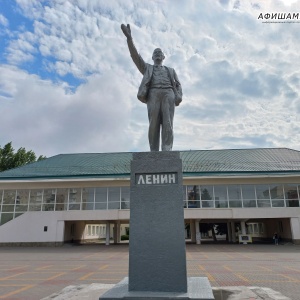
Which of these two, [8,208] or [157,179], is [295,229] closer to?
[157,179]

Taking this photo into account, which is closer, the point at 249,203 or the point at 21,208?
the point at 249,203

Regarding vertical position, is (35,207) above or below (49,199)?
below

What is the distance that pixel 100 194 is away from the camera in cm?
2497

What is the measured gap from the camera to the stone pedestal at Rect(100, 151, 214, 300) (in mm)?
4637

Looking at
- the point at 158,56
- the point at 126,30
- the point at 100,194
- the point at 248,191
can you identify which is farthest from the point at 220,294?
the point at 100,194

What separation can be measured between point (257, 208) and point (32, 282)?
18919mm

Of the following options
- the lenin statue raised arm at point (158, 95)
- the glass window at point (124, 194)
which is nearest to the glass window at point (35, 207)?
the glass window at point (124, 194)

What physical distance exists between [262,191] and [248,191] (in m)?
1.11

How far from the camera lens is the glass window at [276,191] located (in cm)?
2412

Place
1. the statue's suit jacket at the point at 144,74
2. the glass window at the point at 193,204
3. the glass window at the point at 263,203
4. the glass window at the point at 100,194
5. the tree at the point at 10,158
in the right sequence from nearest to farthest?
1. the statue's suit jacket at the point at 144,74
2. the glass window at the point at 263,203
3. the glass window at the point at 193,204
4. the glass window at the point at 100,194
5. the tree at the point at 10,158

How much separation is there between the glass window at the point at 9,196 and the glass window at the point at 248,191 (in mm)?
19236

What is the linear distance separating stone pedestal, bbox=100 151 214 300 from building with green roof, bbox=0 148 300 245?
62.0 ft

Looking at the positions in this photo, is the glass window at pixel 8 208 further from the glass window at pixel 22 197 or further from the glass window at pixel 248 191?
the glass window at pixel 248 191

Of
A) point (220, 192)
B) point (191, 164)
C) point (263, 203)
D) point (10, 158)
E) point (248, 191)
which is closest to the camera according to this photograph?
point (263, 203)
